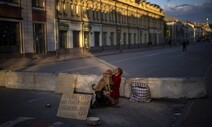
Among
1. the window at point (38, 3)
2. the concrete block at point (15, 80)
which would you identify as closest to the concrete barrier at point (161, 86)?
the concrete block at point (15, 80)

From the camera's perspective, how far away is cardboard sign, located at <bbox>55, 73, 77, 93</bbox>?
1198 cm

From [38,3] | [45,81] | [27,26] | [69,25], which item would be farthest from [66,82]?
[69,25]

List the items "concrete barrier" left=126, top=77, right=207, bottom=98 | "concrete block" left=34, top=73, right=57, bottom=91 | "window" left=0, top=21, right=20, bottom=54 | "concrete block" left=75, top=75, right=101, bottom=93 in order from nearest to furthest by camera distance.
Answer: "concrete barrier" left=126, top=77, right=207, bottom=98, "concrete block" left=75, top=75, right=101, bottom=93, "concrete block" left=34, top=73, right=57, bottom=91, "window" left=0, top=21, right=20, bottom=54

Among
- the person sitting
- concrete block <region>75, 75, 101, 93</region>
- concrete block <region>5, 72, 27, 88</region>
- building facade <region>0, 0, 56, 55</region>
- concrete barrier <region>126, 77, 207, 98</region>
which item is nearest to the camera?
the person sitting

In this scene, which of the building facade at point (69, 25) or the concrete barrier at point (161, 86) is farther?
the building facade at point (69, 25)

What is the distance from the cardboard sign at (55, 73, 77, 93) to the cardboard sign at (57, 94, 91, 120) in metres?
3.07

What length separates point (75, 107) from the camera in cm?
863

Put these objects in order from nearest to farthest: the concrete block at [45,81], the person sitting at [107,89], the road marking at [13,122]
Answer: the road marking at [13,122], the person sitting at [107,89], the concrete block at [45,81]

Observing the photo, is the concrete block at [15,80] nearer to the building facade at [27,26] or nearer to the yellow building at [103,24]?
the building facade at [27,26]

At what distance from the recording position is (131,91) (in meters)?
10.9

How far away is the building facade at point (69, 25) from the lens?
3312 cm

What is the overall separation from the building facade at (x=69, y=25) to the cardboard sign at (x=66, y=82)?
20816 millimetres

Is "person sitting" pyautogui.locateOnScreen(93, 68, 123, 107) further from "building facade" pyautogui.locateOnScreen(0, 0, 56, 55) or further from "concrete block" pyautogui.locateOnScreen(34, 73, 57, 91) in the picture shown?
"building facade" pyautogui.locateOnScreen(0, 0, 56, 55)

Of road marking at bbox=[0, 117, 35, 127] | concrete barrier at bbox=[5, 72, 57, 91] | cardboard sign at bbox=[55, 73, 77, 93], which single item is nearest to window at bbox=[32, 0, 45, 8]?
concrete barrier at bbox=[5, 72, 57, 91]
